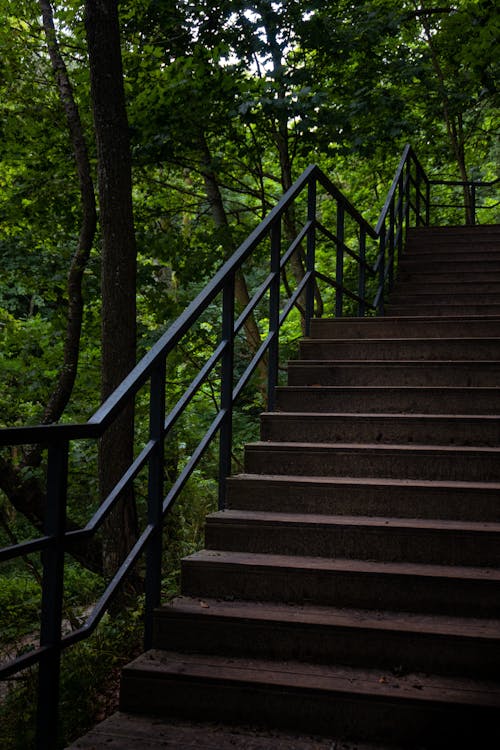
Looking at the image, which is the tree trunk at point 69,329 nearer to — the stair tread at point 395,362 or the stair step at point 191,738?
the stair tread at point 395,362

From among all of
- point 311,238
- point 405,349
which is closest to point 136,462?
point 405,349

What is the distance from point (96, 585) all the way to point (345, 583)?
198 inches

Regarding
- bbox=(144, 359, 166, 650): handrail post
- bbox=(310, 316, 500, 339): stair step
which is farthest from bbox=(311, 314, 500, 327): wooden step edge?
bbox=(144, 359, 166, 650): handrail post

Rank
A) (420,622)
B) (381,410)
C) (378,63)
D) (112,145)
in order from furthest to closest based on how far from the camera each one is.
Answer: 1. (378,63)
2. (112,145)
3. (381,410)
4. (420,622)

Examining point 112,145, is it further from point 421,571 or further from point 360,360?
point 421,571

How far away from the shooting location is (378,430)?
4.50 metres

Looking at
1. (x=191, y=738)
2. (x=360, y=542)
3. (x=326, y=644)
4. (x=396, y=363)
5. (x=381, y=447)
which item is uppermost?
(x=396, y=363)

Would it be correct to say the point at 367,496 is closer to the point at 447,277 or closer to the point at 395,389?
the point at 395,389

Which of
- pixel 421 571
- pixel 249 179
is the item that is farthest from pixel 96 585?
pixel 249 179

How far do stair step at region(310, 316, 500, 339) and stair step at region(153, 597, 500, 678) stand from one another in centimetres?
291

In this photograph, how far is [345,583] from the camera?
132 inches

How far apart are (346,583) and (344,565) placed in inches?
4.7

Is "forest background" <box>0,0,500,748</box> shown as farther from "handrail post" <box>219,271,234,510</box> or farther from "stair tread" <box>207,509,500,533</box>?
"stair tread" <box>207,509,500,533</box>

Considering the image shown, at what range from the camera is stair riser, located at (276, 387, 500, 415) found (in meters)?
4.65
